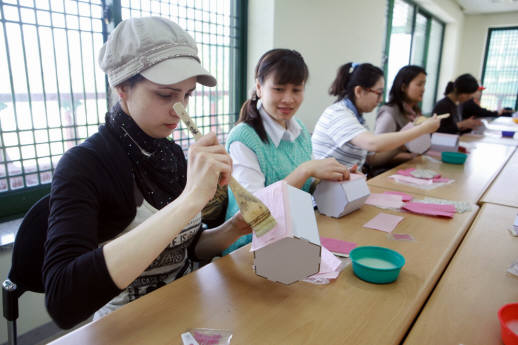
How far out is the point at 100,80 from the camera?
1.84 m

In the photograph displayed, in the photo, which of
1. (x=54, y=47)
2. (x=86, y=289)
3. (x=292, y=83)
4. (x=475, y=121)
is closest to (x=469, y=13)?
(x=475, y=121)

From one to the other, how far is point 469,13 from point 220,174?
335 inches

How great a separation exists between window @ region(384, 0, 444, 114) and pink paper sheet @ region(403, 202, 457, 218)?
3.44 m

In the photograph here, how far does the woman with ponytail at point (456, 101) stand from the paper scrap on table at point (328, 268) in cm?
299

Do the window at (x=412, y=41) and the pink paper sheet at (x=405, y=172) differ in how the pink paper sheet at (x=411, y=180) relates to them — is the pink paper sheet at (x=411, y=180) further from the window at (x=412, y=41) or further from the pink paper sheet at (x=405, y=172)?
the window at (x=412, y=41)

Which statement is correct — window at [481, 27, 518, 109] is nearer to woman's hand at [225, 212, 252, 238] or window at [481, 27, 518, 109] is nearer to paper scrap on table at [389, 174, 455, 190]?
paper scrap on table at [389, 174, 455, 190]

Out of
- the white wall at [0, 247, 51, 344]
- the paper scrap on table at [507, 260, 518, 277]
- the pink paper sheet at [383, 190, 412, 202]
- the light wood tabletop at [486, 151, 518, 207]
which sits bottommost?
the white wall at [0, 247, 51, 344]

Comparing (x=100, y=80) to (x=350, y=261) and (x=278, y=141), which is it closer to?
(x=278, y=141)

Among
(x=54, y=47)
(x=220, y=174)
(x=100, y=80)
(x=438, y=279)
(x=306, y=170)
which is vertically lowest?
(x=438, y=279)

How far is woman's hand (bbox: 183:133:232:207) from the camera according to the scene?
Result: 2.41 feet

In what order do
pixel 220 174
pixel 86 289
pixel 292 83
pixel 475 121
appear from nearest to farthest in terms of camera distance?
pixel 86 289
pixel 220 174
pixel 292 83
pixel 475 121

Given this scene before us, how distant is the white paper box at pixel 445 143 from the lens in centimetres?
245

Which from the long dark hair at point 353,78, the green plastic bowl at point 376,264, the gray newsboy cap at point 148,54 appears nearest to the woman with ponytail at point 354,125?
the long dark hair at point 353,78

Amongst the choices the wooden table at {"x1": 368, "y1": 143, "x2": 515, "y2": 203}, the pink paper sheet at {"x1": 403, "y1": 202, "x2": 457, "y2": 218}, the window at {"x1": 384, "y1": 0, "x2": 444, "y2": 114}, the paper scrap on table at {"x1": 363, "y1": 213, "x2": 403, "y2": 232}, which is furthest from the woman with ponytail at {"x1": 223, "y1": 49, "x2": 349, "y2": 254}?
the window at {"x1": 384, "y1": 0, "x2": 444, "y2": 114}
